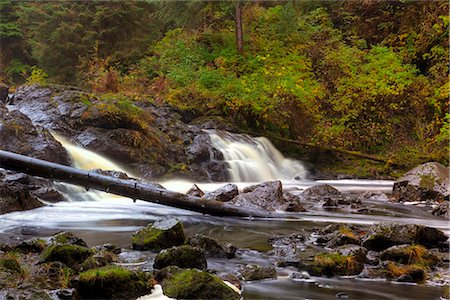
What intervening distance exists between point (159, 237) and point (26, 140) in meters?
6.19

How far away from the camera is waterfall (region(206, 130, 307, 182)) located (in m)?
14.5

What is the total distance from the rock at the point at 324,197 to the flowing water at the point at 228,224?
0.63 m

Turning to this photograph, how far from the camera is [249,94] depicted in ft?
58.2

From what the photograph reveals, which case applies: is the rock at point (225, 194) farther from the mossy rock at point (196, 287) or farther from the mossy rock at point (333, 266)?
the mossy rock at point (196, 287)

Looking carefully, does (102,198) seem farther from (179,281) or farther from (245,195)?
(179,281)

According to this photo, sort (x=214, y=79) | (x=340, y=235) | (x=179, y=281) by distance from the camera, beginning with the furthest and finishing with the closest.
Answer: (x=214, y=79)
(x=340, y=235)
(x=179, y=281)

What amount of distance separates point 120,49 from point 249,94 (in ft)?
29.3

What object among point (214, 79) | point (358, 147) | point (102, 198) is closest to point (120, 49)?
point (214, 79)

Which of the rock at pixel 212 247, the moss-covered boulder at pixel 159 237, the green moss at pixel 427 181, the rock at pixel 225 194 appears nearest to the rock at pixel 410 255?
the rock at pixel 212 247

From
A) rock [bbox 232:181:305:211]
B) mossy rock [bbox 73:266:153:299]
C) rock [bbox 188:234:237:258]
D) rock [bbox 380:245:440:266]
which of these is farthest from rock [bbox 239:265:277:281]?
rock [bbox 232:181:305:211]

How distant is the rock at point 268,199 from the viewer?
935 centimetres

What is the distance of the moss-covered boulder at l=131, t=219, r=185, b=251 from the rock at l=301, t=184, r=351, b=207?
4944 millimetres

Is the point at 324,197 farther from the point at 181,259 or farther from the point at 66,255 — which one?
the point at 66,255

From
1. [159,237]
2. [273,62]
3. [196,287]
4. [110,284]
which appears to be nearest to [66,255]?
[110,284]
